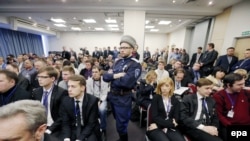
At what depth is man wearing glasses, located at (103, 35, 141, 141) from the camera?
1758 millimetres

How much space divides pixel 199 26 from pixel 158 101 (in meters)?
7.82

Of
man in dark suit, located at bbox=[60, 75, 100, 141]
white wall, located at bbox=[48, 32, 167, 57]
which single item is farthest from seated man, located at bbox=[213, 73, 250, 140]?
white wall, located at bbox=[48, 32, 167, 57]

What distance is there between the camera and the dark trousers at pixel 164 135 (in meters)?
1.65

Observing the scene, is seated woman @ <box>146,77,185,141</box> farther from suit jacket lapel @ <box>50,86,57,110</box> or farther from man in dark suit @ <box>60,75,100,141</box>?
suit jacket lapel @ <box>50,86,57,110</box>

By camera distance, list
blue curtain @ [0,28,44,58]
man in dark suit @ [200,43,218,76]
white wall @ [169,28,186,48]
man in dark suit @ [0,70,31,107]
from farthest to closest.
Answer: white wall @ [169,28,186,48], blue curtain @ [0,28,44,58], man in dark suit @ [200,43,218,76], man in dark suit @ [0,70,31,107]

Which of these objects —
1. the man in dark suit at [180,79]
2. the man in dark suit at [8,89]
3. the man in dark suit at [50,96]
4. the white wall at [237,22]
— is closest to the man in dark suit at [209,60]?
the white wall at [237,22]

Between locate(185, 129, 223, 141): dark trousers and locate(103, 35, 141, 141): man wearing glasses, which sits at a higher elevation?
locate(103, 35, 141, 141): man wearing glasses

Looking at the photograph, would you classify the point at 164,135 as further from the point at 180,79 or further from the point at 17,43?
the point at 17,43

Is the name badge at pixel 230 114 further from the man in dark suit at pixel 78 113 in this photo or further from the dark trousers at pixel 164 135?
the man in dark suit at pixel 78 113

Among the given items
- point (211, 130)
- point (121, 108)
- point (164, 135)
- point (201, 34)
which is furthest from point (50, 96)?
point (201, 34)

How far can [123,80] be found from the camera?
5.65 ft

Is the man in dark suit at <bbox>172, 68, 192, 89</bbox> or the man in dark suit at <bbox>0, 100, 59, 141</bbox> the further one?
the man in dark suit at <bbox>172, 68, 192, 89</bbox>

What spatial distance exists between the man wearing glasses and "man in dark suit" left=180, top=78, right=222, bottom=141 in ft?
2.43

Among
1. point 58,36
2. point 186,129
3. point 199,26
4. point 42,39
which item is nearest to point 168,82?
point 186,129
